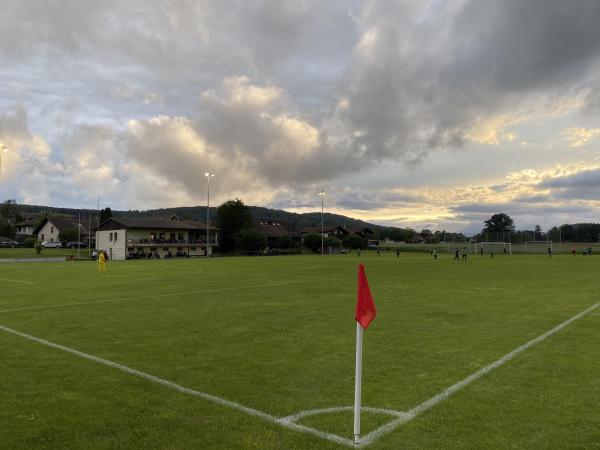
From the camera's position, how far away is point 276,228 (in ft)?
454

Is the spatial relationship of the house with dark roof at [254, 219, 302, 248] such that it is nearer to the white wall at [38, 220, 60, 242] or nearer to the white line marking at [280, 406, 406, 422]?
the white wall at [38, 220, 60, 242]

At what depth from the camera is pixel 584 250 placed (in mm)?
89438

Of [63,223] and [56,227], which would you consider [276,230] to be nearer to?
[63,223]

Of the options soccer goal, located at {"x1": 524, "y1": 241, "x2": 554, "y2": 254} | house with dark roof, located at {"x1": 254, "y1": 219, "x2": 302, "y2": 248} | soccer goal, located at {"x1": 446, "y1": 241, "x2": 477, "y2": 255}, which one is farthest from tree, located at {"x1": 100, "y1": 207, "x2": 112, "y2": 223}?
soccer goal, located at {"x1": 524, "y1": 241, "x2": 554, "y2": 254}

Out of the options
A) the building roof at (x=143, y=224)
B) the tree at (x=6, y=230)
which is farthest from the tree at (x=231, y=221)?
the tree at (x=6, y=230)

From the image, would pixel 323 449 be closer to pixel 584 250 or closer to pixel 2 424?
pixel 2 424

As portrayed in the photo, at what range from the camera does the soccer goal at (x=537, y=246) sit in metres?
94.2

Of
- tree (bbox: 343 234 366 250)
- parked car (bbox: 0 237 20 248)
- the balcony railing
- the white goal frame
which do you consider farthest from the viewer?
tree (bbox: 343 234 366 250)

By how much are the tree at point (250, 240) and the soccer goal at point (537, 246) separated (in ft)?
172

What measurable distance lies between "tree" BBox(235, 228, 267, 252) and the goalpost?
172 ft

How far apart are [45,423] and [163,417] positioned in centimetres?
129

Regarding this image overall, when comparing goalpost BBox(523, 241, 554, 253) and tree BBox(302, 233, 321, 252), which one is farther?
tree BBox(302, 233, 321, 252)

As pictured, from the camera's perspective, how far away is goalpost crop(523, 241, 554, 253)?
94.7m

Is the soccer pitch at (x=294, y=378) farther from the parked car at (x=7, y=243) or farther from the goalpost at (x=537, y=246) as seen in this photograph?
the parked car at (x=7, y=243)
